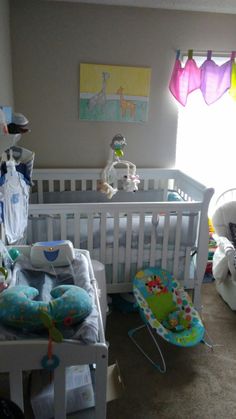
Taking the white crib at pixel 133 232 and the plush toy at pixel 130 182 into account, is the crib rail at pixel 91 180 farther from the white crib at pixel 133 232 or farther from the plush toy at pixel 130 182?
the white crib at pixel 133 232

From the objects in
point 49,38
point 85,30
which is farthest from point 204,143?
point 49,38

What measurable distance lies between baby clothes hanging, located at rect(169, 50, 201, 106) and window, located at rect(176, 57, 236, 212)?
0.15m

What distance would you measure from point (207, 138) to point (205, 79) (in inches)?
20.4

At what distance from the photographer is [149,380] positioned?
67.9 inches

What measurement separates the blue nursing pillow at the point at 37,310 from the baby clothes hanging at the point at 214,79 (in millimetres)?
2107

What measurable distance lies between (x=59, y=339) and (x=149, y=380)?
0.89 m

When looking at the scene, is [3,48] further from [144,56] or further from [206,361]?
[206,361]

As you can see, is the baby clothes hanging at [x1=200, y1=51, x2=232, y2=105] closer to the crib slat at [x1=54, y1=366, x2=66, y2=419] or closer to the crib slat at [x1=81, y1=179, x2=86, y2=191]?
the crib slat at [x1=81, y1=179, x2=86, y2=191]

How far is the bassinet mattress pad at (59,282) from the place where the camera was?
107 centimetres

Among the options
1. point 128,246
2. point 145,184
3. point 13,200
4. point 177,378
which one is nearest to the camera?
point 13,200

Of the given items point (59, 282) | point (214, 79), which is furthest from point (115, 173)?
point (59, 282)

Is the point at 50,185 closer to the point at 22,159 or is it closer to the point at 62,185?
the point at 62,185

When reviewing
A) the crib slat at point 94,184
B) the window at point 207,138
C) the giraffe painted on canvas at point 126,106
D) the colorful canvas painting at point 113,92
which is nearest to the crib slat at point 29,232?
the crib slat at point 94,184

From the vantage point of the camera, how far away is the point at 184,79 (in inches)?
104
